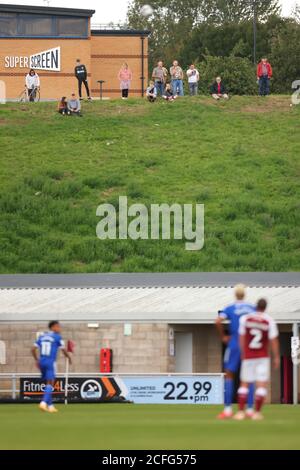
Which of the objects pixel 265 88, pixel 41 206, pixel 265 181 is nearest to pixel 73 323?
pixel 41 206

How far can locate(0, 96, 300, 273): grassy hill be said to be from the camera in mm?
55188

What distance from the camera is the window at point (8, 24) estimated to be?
74938mm

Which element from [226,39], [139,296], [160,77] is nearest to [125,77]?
[160,77]

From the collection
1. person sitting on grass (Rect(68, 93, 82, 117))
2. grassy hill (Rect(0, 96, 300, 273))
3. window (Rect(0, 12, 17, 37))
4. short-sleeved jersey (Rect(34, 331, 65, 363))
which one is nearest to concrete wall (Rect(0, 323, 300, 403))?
short-sleeved jersey (Rect(34, 331, 65, 363))

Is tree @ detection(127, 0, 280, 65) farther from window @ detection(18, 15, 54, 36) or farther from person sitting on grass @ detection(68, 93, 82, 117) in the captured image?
person sitting on grass @ detection(68, 93, 82, 117)

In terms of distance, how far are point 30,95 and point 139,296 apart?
3370cm

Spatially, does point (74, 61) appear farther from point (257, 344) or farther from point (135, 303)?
point (257, 344)

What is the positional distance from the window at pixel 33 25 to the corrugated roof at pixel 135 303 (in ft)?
114

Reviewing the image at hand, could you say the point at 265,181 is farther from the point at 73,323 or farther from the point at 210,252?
the point at 73,323

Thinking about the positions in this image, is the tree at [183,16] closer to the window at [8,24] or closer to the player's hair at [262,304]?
the window at [8,24]

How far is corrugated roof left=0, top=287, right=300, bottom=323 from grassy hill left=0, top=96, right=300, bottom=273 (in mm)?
11672

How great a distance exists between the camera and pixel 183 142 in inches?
2712

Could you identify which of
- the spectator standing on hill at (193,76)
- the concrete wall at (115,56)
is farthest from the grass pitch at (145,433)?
the concrete wall at (115,56)

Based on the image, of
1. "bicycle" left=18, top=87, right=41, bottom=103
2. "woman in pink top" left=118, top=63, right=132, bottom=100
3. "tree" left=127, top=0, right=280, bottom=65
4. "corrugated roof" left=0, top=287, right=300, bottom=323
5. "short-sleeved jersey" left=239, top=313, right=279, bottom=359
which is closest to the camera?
"short-sleeved jersey" left=239, top=313, right=279, bottom=359
